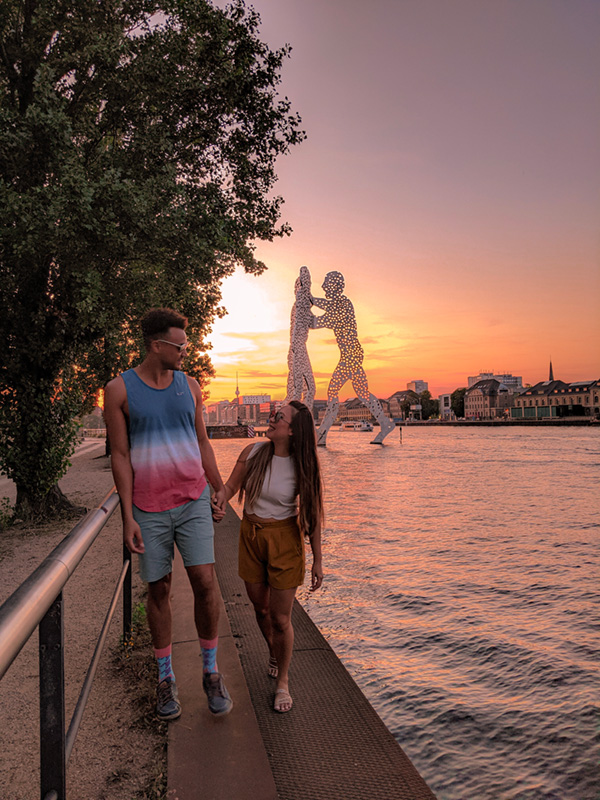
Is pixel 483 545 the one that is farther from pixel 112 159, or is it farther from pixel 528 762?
pixel 112 159

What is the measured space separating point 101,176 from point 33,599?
7.26 m

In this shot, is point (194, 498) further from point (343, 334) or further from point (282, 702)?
point (343, 334)

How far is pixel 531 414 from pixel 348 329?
10032 cm

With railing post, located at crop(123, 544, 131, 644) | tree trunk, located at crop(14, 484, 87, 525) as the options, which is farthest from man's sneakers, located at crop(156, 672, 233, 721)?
tree trunk, located at crop(14, 484, 87, 525)

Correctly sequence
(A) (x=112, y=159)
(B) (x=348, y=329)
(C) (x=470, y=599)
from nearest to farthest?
(C) (x=470, y=599) < (A) (x=112, y=159) < (B) (x=348, y=329)

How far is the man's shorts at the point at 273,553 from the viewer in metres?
3.01

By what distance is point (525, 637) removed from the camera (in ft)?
17.0

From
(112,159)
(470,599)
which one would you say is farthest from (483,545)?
(112,159)

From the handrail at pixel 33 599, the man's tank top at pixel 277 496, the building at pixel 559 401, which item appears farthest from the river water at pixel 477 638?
the building at pixel 559 401

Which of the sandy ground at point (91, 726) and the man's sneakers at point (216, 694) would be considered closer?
the sandy ground at point (91, 726)

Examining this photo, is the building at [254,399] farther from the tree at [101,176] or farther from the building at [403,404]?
the tree at [101,176]

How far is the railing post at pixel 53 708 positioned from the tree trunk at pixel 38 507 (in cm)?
825

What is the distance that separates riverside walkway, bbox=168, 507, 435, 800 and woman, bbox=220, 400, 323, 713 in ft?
0.63

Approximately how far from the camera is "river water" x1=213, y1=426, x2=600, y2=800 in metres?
3.31
